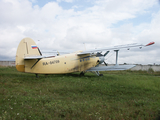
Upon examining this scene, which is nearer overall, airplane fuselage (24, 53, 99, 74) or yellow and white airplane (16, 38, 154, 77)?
yellow and white airplane (16, 38, 154, 77)

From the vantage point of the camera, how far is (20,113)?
4672 millimetres

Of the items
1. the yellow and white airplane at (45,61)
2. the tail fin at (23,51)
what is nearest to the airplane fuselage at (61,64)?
the yellow and white airplane at (45,61)

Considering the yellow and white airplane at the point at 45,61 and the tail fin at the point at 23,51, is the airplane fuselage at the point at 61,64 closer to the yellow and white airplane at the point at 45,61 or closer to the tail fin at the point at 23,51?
the yellow and white airplane at the point at 45,61

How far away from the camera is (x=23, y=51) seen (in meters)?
11.7

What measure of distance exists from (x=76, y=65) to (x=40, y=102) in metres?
9.39

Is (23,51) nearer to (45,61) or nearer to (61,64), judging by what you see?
(45,61)

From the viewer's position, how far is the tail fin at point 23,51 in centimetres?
1162

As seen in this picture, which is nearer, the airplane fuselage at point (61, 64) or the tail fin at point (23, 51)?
the tail fin at point (23, 51)

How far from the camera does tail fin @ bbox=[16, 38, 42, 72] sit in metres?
11.6

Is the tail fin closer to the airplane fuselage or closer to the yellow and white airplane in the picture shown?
the yellow and white airplane

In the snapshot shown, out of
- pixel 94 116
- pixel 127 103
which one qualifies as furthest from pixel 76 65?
pixel 94 116

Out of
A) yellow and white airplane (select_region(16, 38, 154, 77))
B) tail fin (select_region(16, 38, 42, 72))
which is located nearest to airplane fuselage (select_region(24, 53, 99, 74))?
yellow and white airplane (select_region(16, 38, 154, 77))

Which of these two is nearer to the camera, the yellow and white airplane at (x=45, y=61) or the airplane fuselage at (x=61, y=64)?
the yellow and white airplane at (x=45, y=61)

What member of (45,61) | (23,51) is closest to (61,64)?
(45,61)
